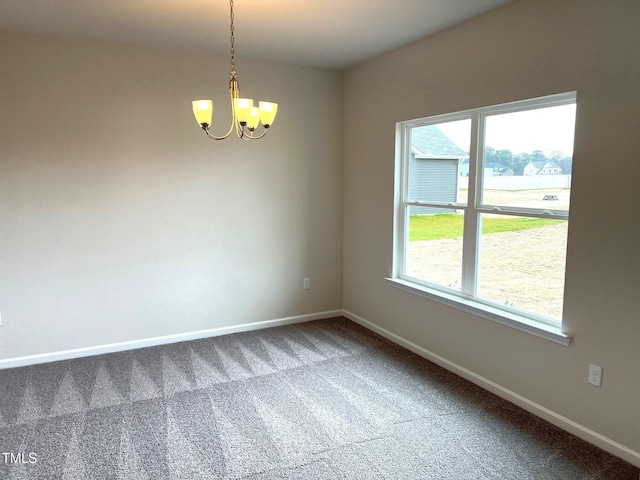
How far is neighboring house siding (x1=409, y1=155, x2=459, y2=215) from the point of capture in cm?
349

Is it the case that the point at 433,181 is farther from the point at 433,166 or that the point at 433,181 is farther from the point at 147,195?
the point at 147,195

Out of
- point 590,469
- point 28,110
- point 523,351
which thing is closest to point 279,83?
point 28,110

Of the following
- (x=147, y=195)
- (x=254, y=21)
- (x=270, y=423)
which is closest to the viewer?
(x=270, y=423)

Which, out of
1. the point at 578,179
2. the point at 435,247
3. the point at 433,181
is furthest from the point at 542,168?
the point at 435,247

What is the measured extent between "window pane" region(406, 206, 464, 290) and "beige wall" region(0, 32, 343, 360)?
113 cm

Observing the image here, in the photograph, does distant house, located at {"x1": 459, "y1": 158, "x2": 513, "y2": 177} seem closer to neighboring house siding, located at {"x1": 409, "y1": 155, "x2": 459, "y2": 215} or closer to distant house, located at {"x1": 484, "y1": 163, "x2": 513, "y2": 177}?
distant house, located at {"x1": 484, "y1": 163, "x2": 513, "y2": 177}

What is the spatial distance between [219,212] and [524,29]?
288 cm

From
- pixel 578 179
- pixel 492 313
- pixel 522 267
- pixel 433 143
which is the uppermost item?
pixel 433 143

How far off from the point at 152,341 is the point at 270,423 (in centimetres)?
179

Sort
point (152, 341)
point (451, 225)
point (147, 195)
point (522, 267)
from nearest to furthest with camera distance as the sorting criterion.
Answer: point (522, 267)
point (451, 225)
point (147, 195)
point (152, 341)

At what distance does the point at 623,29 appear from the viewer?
88.4 inches

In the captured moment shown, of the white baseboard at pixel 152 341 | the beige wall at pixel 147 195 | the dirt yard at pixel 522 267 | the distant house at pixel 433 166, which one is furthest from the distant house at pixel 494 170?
the white baseboard at pixel 152 341

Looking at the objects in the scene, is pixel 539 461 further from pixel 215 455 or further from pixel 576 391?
pixel 215 455

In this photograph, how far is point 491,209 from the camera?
123 inches
